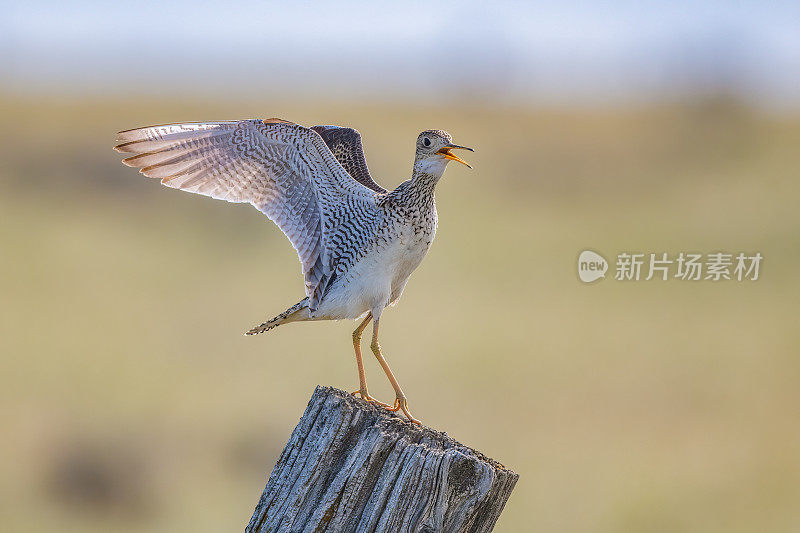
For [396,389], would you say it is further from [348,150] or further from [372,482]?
[348,150]

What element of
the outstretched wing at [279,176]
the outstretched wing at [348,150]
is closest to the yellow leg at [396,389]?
the outstretched wing at [279,176]

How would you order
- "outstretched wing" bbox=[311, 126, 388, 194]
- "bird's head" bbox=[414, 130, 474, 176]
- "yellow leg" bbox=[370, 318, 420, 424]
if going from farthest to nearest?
1. "outstretched wing" bbox=[311, 126, 388, 194]
2. "bird's head" bbox=[414, 130, 474, 176]
3. "yellow leg" bbox=[370, 318, 420, 424]

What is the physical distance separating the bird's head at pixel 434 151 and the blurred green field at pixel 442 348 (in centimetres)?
865

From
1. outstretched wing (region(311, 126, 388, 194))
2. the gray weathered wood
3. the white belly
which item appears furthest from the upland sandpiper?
the gray weathered wood

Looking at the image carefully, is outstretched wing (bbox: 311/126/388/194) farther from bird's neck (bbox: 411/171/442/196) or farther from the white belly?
the white belly

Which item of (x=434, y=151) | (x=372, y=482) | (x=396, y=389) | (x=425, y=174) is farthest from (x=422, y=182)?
(x=372, y=482)

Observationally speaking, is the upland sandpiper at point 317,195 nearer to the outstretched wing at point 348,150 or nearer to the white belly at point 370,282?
the white belly at point 370,282

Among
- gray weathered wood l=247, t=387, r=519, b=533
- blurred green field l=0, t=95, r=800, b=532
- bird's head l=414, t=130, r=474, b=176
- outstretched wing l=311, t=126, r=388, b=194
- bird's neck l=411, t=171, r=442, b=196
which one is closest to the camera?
gray weathered wood l=247, t=387, r=519, b=533

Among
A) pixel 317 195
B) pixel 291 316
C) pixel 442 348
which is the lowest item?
pixel 291 316

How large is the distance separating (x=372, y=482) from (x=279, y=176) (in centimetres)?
336

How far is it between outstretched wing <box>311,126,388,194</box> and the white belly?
112 centimetres

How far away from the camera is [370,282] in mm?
6766

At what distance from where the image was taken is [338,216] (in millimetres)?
6992

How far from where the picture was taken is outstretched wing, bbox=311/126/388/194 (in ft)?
25.7
